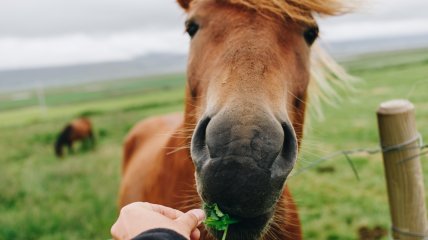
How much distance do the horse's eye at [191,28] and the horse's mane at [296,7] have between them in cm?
23

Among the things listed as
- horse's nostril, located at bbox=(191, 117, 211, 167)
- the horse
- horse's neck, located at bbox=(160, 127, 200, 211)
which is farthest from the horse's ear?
the horse

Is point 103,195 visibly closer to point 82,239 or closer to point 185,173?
point 82,239

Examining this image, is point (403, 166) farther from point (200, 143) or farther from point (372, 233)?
point (372, 233)

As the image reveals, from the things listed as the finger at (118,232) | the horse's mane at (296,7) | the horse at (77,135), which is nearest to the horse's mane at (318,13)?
the horse's mane at (296,7)

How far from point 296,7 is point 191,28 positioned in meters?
0.61

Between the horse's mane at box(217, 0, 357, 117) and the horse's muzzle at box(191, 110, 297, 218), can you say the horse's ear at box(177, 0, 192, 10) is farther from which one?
the horse's muzzle at box(191, 110, 297, 218)

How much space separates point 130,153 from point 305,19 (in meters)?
4.31

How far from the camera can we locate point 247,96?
1.59 meters

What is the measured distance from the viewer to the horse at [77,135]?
45.7 ft

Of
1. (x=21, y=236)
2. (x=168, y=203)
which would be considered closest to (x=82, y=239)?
(x=21, y=236)

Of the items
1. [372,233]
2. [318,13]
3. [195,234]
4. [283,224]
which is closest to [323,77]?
[318,13]

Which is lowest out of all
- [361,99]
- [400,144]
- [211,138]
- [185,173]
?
[361,99]

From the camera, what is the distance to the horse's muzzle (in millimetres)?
1404

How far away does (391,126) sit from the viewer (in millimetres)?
2174
